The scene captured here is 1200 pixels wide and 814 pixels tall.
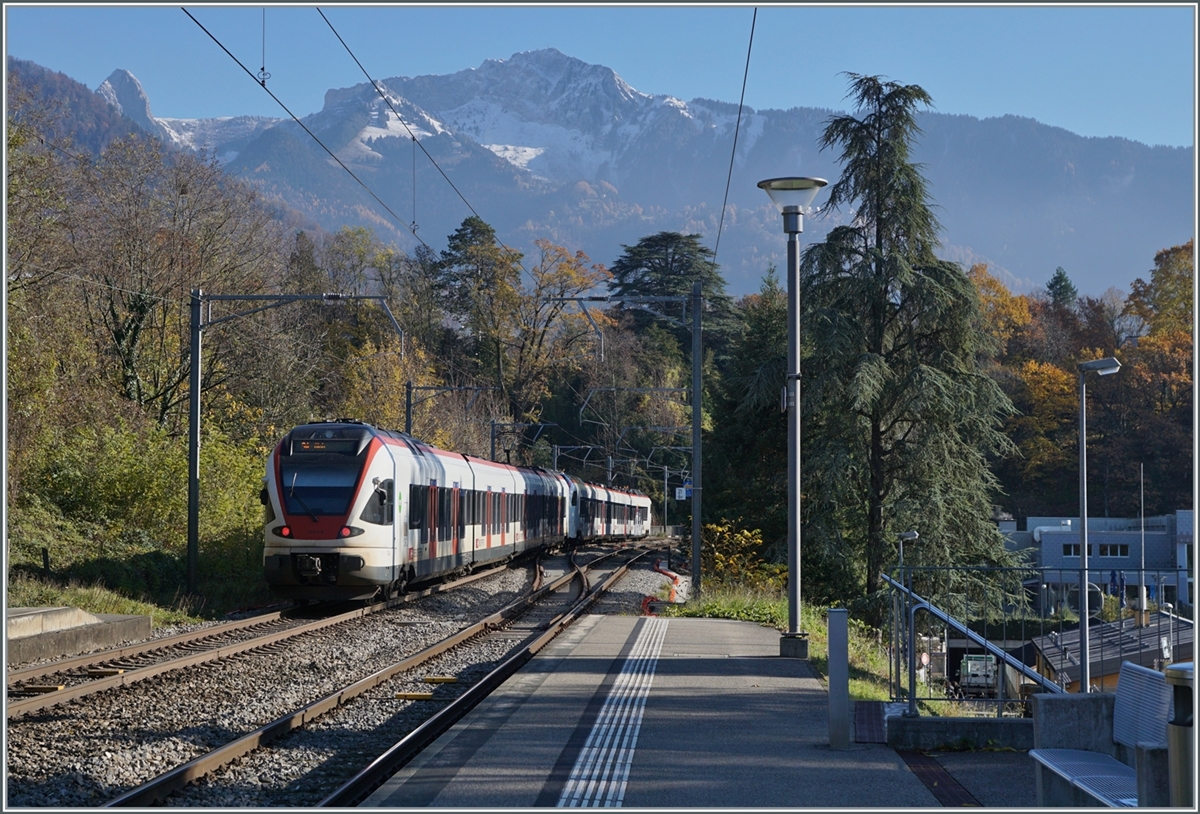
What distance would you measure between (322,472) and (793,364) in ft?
29.3

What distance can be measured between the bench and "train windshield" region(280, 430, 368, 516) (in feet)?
46.1

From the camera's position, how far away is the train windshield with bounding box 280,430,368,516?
19.4 meters

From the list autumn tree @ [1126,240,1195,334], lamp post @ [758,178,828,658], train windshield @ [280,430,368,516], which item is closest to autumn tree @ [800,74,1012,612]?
train windshield @ [280,430,368,516]

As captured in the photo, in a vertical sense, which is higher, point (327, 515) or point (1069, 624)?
point (327, 515)

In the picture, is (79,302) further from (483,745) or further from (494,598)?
(483,745)

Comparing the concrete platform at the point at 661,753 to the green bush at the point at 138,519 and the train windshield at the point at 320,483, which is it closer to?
the train windshield at the point at 320,483

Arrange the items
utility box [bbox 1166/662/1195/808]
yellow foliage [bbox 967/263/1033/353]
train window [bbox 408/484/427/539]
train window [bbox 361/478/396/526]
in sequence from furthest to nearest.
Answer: yellow foliage [bbox 967/263/1033/353] < train window [bbox 408/484/427/539] < train window [bbox 361/478/396/526] < utility box [bbox 1166/662/1195/808]

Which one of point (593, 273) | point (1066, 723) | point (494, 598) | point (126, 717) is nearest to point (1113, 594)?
point (1066, 723)

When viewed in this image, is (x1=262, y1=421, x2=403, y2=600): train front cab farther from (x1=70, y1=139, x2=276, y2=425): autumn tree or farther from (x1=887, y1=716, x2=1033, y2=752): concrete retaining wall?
(x1=70, y1=139, x2=276, y2=425): autumn tree

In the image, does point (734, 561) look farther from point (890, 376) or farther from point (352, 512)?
point (352, 512)

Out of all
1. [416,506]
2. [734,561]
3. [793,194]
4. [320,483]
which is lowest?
[734,561]

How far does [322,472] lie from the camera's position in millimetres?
19547

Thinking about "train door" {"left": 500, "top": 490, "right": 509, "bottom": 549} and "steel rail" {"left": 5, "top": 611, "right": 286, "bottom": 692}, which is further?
"train door" {"left": 500, "top": 490, "right": 509, "bottom": 549}

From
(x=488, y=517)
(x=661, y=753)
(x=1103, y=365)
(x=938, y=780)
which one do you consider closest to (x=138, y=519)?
(x=488, y=517)
